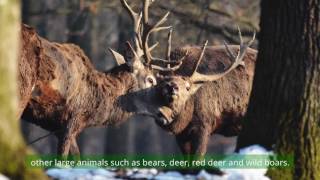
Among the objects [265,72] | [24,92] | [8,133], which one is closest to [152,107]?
[24,92]

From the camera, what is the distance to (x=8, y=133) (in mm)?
6668

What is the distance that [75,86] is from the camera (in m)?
12.5

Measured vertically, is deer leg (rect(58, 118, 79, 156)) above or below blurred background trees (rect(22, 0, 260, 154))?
below

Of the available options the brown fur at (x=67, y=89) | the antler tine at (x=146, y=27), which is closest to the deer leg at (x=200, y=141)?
the brown fur at (x=67, y=89)

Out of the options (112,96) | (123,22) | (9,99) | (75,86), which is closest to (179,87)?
(112,96)

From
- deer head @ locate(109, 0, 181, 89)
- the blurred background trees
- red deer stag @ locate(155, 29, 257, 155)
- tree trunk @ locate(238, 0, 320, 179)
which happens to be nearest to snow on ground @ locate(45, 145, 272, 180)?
tree trunk @ locate(238, 0, 320, 179)

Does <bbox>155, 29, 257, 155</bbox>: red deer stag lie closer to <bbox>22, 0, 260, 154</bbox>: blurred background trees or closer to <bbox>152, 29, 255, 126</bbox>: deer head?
<bbox>152, 29, 255, 126</bbox>: deer head

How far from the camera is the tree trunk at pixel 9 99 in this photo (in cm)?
664

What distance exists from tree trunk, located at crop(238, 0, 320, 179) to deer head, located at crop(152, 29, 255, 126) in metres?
3.61

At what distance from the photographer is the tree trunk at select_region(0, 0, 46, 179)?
21.8 feet

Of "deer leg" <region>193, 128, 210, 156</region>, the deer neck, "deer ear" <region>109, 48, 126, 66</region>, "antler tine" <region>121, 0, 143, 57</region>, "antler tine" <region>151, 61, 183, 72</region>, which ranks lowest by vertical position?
"deer leg" <region>193, 128, 210, 156</region>

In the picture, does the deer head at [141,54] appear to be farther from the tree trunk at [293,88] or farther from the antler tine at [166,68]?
the tree trunk at [293,88]

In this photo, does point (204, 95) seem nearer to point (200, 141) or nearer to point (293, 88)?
point (200, 141)

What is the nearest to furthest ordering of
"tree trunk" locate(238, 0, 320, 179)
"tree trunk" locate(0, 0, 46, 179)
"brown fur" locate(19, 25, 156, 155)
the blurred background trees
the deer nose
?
"tree trunk" locate(0, 0, 46, 179), "tree trunk" locate(238, 0, 320, 179), "brown fur" locate(19, 25, 156, 155), the deer nose, the blurred background trees
